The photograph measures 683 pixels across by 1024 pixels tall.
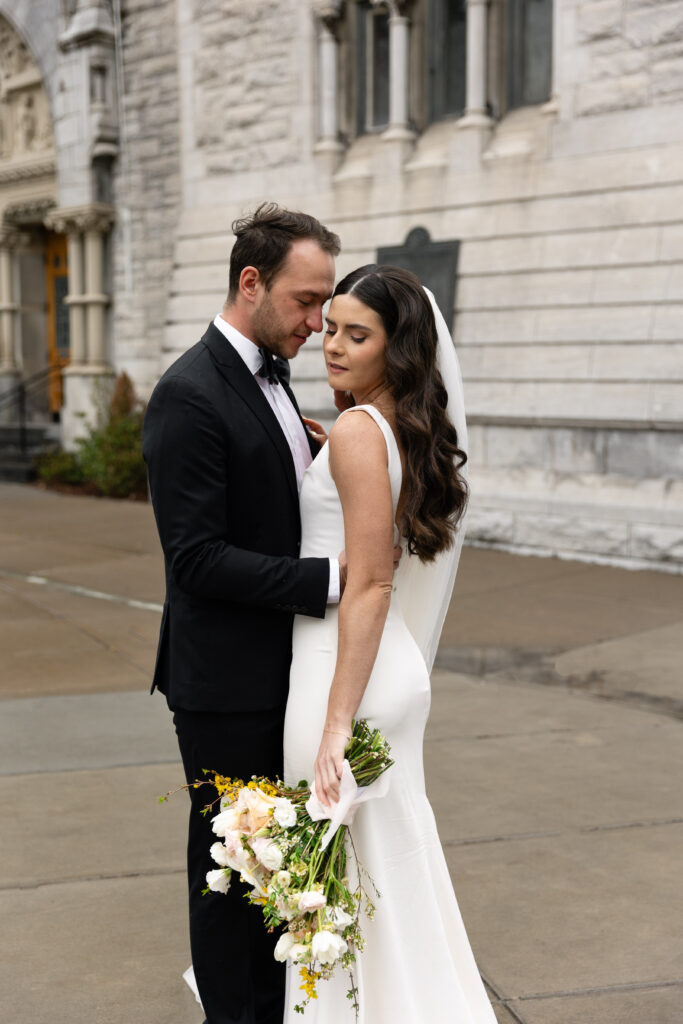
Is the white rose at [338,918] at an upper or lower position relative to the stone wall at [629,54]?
lower

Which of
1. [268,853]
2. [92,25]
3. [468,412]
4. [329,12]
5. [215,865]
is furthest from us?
[92,25]

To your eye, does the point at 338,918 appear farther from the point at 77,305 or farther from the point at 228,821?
the point at 77,305

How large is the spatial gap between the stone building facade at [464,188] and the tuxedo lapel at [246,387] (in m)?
7.71

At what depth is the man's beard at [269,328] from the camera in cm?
261

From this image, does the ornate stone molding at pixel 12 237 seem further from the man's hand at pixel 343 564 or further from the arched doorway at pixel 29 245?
the man's hand at pixel 343 564

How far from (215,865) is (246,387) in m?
1.13

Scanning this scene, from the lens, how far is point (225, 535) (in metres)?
2.56

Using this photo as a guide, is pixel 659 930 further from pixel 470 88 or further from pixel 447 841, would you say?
pixel 470 88

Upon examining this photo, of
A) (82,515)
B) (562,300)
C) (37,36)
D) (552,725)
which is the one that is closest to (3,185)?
(37,36)

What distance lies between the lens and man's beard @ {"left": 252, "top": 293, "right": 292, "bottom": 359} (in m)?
2.61

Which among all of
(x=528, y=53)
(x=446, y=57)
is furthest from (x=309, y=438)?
(x=446, y=57)

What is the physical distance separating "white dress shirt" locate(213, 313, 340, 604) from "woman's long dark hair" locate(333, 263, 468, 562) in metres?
0.22

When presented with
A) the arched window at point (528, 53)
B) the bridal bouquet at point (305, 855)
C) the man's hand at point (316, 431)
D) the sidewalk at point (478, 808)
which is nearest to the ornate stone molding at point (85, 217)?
the arched window at point (528, 53)

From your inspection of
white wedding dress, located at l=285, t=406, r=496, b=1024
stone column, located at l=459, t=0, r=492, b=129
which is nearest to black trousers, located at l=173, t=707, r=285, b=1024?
white wedding dress, located at l=285, t=406, r=496, b=1024
